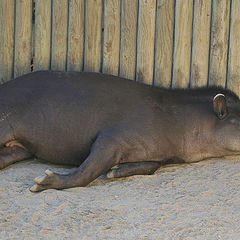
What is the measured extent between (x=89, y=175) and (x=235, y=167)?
143cm

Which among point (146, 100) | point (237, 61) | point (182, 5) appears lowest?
point (146, 100)

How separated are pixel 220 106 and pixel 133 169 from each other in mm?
1103

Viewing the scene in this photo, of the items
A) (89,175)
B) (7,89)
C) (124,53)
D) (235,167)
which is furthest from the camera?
(124,53)

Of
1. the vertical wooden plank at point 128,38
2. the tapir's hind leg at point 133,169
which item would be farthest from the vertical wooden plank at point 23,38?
the tapir's hind leg at point 133,169

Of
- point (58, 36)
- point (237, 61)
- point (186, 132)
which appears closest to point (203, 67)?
point (237, 61)

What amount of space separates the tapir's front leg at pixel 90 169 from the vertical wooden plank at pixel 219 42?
1.48 meters

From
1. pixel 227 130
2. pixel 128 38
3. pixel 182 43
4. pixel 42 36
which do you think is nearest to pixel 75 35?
pixel 42 36

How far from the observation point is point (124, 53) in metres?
6.22

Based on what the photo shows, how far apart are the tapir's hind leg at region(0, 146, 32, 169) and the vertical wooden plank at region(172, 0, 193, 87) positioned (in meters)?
1.77

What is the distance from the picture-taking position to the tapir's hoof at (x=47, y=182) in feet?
15.9

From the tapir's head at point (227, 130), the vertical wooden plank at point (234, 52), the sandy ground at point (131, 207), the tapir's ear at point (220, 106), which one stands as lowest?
the sandy ground at point (131, 207)

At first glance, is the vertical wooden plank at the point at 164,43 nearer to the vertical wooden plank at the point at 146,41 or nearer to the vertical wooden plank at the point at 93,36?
the vertical wooden plank at the point at 146,41

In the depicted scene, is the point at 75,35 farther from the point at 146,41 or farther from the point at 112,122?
the point at 112,122

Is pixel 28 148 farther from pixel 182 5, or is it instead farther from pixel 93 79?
pixel 182 5
